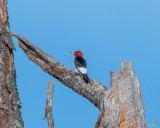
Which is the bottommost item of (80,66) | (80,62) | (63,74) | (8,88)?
(8,88)

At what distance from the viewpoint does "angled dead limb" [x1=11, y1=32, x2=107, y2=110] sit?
20.6 ft

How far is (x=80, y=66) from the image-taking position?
721 centimetres

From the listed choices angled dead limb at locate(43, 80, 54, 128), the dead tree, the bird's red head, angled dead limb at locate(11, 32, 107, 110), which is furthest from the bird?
the dead tree

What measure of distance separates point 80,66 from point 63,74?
0.71m

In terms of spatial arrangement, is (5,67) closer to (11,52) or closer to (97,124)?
(11,52)

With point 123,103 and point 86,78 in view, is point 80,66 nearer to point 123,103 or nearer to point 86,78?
point 86,78

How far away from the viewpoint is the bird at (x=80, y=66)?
257 inches

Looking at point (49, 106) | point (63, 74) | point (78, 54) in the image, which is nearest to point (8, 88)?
point (49, 106)

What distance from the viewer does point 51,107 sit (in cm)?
516

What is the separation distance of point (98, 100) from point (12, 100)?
8.21 ft

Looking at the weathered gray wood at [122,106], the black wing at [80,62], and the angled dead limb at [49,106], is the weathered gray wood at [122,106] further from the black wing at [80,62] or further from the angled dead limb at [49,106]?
the black wing at [80,62]

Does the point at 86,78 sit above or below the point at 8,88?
above

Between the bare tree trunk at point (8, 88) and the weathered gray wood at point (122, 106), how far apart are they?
139cm

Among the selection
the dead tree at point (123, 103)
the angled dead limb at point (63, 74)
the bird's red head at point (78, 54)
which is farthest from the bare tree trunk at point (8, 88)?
the bird's red head at point (78, 54)
